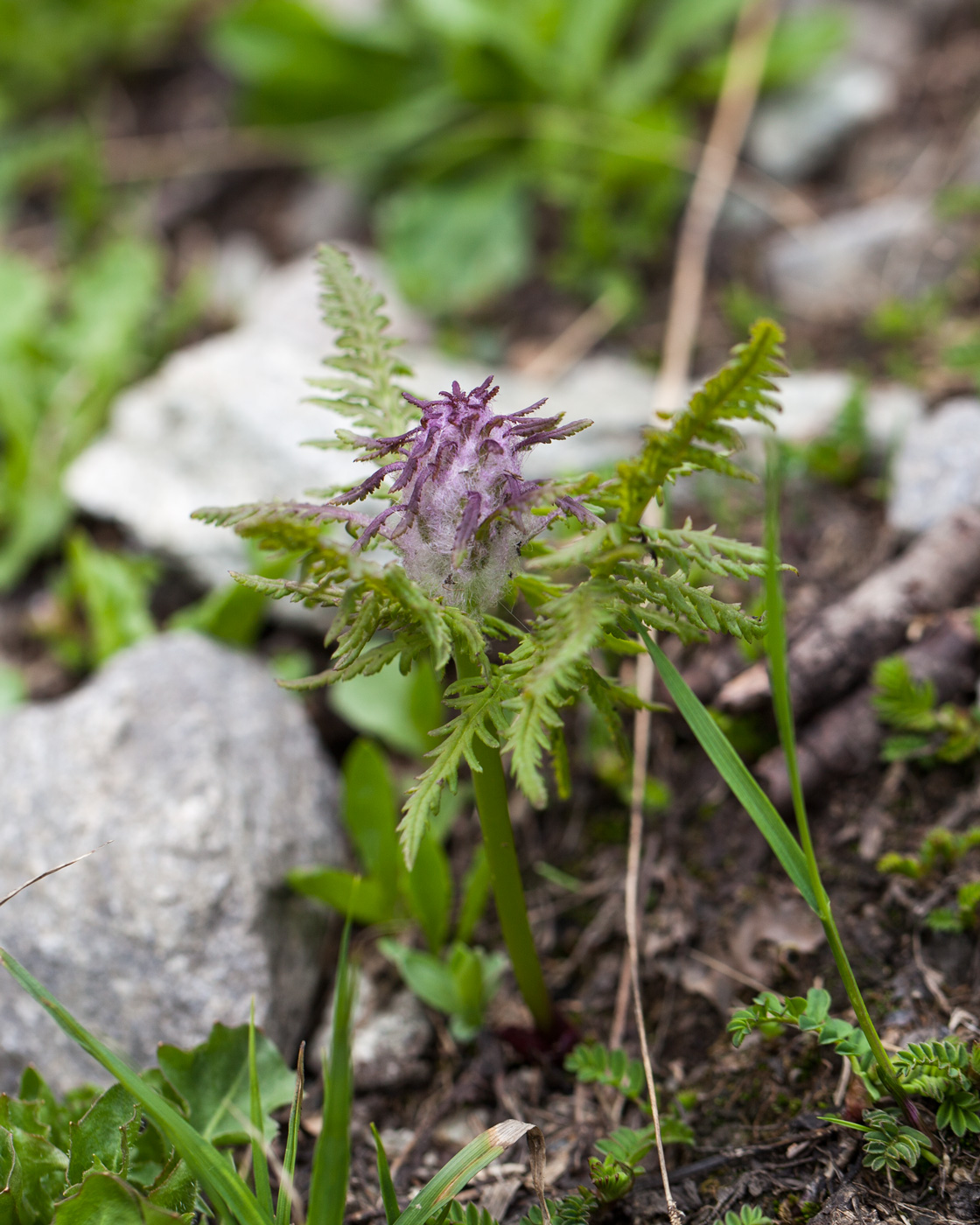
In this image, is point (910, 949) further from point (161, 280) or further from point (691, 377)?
point (161, 280)

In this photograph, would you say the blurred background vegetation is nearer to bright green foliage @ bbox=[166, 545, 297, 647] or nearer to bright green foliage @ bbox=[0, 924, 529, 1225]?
bright green foliage @ bbox=[166, 545, 297, 647]

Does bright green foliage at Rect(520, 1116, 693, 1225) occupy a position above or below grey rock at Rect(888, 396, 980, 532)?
below

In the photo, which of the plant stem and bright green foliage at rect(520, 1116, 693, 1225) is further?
bright green foliage at rect(520, 1116, 693, 1225)

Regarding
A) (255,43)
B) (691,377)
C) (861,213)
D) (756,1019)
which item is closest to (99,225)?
(255,43)

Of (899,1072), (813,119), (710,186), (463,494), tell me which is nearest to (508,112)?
(710,186)

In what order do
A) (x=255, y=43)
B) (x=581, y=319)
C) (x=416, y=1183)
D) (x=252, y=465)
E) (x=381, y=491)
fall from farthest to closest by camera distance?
(x=255, y=43) → (x=581, y=319) → (x=252, y=465) → (x=416, y=1183) → (x=381, y=491)

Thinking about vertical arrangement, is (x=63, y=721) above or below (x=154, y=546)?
below

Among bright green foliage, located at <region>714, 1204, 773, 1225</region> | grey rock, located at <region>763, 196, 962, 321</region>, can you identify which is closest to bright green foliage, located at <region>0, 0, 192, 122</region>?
grey rock, located at <region>763, 196, 962, 321</region>
